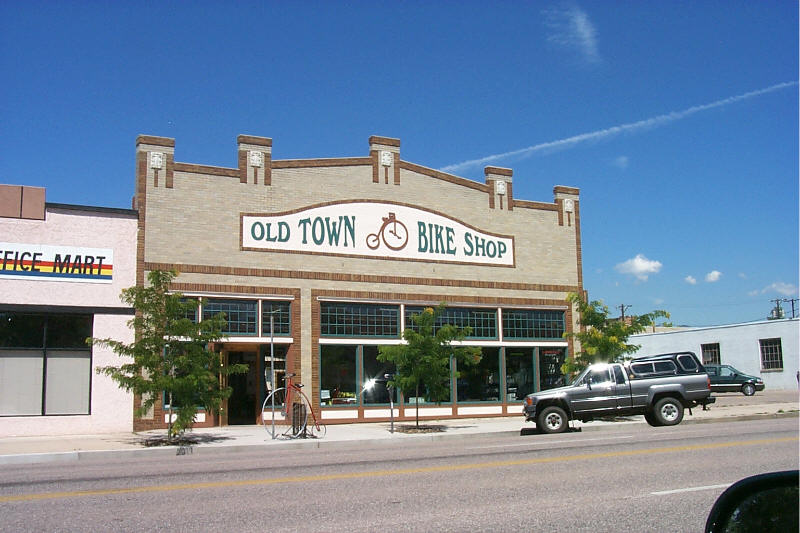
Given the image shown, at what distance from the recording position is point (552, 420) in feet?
71.6

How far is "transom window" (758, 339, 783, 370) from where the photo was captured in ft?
156

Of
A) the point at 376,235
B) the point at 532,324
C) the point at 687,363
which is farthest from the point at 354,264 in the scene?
the point at 687,363

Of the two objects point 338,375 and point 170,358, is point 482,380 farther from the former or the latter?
point 170,358

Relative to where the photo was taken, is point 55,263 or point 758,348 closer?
point 55,263

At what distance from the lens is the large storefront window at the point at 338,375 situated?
84.6 feet

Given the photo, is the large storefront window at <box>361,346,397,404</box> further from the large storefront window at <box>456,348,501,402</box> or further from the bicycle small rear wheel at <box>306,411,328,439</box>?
the large storefront window at <box>456,348,501,402</box>

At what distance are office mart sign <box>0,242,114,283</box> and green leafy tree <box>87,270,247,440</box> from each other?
10.5ft

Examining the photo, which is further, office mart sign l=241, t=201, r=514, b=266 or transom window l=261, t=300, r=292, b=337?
office mart sign l=241, t=201, r=514, b=266

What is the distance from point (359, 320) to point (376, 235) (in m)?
3.08

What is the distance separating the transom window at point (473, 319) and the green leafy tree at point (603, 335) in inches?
128

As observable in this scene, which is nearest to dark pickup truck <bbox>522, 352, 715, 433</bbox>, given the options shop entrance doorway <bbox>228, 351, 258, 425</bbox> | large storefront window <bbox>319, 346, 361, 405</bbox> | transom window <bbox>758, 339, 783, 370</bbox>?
large storefront window <bbox>319, 346, 361, 405</bbox>

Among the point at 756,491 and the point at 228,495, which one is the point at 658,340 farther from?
the point at 756,491

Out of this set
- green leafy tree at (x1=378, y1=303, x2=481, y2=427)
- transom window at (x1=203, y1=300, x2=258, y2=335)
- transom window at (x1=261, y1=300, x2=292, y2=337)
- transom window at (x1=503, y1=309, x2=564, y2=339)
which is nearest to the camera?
green leafy tree at (x1=378, y1=303, x2=481, y2=427)

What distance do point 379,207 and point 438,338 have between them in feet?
21.1
